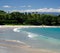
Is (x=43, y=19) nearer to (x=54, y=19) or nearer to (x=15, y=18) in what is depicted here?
(x=54, y=19)

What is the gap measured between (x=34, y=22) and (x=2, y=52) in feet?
178

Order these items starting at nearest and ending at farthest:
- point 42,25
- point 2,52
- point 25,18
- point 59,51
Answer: point 2,52 < point 59,51 < point 42,25 < point 25,18

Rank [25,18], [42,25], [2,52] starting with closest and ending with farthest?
[2,52], [42,25], [25,18]

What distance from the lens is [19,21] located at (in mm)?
67500

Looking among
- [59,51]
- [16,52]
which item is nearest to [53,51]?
[59,51]

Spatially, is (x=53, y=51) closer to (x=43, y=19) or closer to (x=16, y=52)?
(x=16, y=52)

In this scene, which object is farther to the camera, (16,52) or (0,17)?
(0,17)

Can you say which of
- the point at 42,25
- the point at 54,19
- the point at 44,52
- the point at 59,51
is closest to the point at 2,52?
the point at 44,52

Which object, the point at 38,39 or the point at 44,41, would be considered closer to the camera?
the point at 44,41

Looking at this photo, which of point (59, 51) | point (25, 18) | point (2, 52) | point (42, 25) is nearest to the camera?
point (2, 52)

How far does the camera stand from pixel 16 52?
13.8 metres

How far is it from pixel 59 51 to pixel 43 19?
55.3 meters

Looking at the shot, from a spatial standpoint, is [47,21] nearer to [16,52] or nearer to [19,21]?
[19,21]

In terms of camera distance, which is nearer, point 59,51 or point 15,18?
point 59,51
